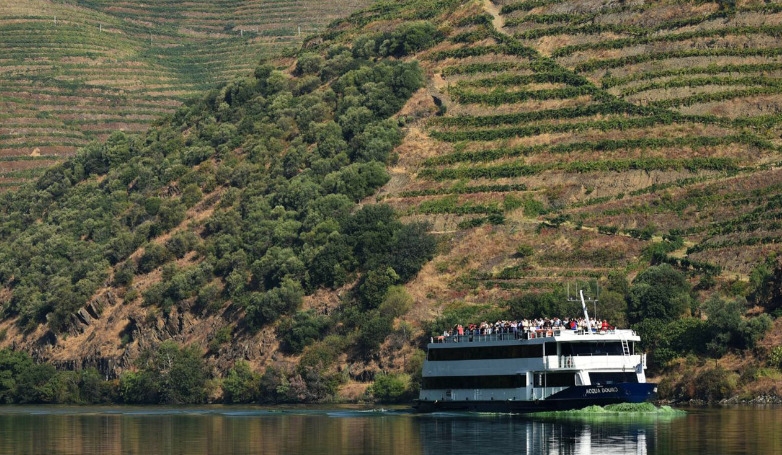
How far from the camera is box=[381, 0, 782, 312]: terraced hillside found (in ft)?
434

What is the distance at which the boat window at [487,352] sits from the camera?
10338 centimetres

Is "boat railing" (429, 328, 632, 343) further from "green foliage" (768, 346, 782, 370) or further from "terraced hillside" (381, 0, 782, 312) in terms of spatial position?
"terraced hillside" (381, 0, 782, 312)

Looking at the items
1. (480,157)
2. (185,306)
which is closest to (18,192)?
(185,306)

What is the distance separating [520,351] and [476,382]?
4.28 metres

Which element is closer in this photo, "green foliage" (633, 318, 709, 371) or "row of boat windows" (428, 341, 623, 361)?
"row of boat windows" (428, 341, 623, 361)

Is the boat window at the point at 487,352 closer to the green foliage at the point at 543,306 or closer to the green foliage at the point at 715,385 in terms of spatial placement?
the green foliage at the point at 543,306

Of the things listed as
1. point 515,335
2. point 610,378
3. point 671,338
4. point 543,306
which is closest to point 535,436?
point 610,378

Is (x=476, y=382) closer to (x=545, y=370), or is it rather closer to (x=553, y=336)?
(x=545, y=370)

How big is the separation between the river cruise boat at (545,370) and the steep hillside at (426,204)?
1517cm

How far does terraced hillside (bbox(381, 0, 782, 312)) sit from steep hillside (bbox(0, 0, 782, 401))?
23 cm

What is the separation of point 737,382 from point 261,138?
6913 cm

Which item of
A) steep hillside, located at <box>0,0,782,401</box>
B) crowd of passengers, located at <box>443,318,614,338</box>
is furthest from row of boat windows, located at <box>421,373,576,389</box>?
steep hillside, located at <box>0,0,782,401</box>

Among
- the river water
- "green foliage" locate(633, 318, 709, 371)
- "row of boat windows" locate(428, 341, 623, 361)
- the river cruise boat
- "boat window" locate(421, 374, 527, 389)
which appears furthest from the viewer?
"green foliage" locate(633, 318, 709, 371)

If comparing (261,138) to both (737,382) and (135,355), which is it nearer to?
(135,355)
